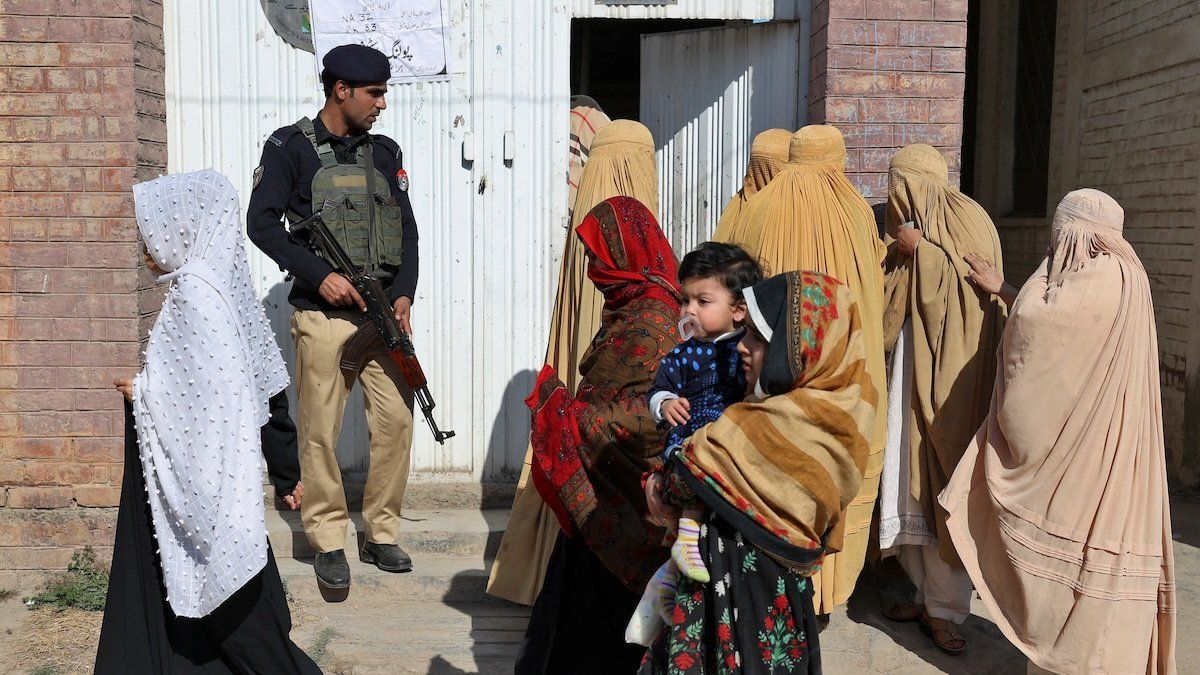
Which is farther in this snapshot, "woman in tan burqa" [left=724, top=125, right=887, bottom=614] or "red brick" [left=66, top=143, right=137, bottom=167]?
"red brick" [left=66, top=143, right=137, bottom=167]

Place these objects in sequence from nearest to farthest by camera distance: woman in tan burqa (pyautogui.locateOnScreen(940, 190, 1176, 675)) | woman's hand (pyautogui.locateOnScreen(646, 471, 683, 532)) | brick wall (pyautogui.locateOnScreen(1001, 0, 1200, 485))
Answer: woman's hand (pyautogui.locateOnScreen(646, 471, 683, 532)) < woman in tan burqa (pyautogui.locateOnScreen(940, 190, 1176, 675)) < brick wall (pyautogui.locateOnScreen(1001, 0, 1200, 485))

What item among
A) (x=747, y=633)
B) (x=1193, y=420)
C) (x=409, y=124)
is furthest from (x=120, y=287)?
(x=1193, y=420)

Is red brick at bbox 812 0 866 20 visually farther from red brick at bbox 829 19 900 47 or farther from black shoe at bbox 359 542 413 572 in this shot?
black shoe at bbox 359 542 413 572

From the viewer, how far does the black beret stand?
13.4 feet

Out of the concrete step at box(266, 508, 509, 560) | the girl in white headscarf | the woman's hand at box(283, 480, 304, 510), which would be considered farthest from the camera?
the concrete step at box(266, 508, 509, 560)

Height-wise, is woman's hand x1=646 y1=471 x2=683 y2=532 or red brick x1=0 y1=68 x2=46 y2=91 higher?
red brick x1=0 y1=68 x2=46 y2=91

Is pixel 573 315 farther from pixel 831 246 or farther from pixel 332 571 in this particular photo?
pixel 332 571

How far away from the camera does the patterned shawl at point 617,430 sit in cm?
304

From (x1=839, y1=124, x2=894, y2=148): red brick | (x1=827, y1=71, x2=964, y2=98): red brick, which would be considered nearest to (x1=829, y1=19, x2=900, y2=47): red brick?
(x1=827, y1=71, x2=964, y2=98): red brick

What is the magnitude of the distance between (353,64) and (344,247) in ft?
2.26

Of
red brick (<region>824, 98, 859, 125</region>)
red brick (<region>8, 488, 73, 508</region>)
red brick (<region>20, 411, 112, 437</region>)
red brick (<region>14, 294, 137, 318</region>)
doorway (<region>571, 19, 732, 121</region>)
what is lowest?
red brick (<region>8, 488, 73, 508</region>)

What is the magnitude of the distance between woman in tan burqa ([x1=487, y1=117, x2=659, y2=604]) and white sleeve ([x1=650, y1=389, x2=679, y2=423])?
4.74 ft

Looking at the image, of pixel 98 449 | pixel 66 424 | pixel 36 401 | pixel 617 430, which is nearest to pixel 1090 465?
pixel 617 430

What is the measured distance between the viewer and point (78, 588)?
4.45 m
